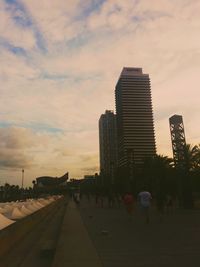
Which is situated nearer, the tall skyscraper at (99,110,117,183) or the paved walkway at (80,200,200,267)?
the paved walkway at (80,200,200,267)

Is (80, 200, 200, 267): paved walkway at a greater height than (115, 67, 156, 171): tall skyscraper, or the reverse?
(115, 67, 156, 171): tall skyscraper

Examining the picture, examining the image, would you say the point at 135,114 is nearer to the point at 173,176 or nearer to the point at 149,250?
the point at 173,176

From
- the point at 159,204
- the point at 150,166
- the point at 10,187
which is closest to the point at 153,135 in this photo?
the point at 150,166

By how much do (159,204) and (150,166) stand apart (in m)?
28.5

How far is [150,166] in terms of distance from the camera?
5053cm

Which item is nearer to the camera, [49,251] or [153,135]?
[49,251]

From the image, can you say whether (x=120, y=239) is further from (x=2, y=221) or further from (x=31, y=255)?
(x=2, y=221)

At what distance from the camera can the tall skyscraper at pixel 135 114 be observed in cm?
11356

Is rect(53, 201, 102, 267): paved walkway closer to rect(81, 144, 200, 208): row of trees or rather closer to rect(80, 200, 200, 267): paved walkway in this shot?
rect(80, 200, 200, 267): paved walkway

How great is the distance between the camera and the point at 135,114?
11856cm

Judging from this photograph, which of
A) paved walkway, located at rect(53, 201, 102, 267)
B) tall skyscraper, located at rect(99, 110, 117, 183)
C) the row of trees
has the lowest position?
paved walkway, located at rect(53, 201, 102, 267)

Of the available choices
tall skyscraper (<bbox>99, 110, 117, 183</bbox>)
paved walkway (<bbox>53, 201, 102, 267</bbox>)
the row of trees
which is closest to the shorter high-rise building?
the row of trees

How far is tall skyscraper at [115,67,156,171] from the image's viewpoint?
11356 centimetres

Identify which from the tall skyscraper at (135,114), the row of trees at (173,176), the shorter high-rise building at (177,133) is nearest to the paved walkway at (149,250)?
the row of trees at (173,176)
